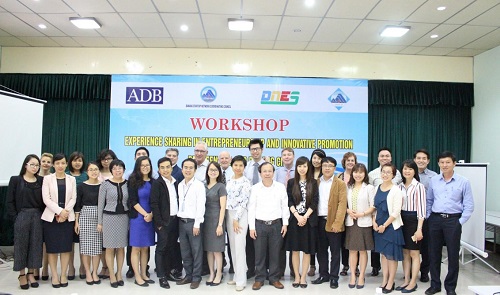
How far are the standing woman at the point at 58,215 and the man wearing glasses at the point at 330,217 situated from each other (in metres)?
2.61

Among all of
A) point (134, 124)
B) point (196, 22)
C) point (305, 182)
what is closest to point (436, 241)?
point (305, 182)

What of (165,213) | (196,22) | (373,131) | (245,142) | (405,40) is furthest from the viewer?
(373,131)

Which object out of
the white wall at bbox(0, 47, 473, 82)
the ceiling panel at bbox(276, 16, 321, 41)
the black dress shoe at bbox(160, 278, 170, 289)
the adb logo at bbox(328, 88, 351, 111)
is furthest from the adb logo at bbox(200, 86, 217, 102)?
the black dress shoe at bbox(160, 278, 170, 289)

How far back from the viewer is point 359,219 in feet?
12.7

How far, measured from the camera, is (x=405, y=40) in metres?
5.95

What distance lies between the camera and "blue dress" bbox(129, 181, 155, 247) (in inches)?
148

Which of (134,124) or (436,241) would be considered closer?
(436,241)

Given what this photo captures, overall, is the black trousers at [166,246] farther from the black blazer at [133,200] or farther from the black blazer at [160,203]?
the black blazer at [133,200]

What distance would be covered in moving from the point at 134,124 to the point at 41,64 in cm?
209

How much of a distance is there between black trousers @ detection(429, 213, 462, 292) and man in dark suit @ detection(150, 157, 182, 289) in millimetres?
2663

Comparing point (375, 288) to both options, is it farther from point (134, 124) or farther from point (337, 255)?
point (134, 124)

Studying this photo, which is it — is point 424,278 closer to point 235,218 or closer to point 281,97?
point 235,218

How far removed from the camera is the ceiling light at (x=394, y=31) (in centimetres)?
541

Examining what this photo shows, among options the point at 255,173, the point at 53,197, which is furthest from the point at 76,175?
the point at 255,173
